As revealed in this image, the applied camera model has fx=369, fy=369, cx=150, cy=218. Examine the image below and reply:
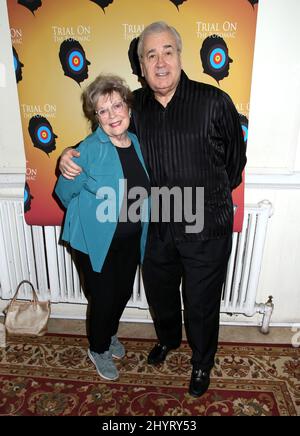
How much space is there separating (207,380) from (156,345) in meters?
0.35

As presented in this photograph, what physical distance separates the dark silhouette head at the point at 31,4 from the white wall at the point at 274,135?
0.13 meters

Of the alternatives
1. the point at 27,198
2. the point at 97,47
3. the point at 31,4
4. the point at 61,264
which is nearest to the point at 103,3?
the point at 97,47

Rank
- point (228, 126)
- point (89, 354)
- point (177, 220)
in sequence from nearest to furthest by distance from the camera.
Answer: point (228, 126) → point (177, 220) → point (89, 354)

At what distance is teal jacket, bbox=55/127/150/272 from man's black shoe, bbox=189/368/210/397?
2.40 feet

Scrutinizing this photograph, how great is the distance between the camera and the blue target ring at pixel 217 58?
1698 millimetres

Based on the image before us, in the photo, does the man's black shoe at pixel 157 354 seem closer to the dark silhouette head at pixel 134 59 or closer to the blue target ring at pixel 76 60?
the dark silhouette head at pixel 134 59

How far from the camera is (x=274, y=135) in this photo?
74.7 inches

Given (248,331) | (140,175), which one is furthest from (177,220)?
(248,331)

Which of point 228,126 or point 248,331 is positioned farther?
point 248,331

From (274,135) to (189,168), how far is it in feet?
2.08

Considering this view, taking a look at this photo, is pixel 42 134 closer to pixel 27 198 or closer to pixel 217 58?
pixel 27 198

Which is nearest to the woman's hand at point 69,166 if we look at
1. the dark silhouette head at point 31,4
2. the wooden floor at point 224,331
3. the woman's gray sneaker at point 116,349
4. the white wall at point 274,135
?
the white wall at point 274,135

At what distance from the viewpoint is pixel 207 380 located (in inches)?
72.5

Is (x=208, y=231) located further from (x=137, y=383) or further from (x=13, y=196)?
(x=13, y=196)
